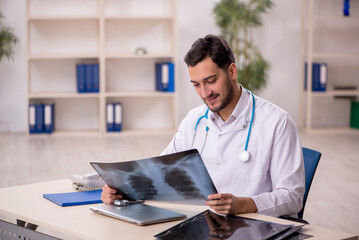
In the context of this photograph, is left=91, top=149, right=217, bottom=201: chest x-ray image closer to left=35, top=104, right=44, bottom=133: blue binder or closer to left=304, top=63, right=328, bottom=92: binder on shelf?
left=35, top=104, right=44, bottom=133: blue binder

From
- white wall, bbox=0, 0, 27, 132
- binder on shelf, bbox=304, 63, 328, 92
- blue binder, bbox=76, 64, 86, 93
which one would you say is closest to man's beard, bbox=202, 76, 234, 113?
blue binder, bbox=76, 64, 86, 93

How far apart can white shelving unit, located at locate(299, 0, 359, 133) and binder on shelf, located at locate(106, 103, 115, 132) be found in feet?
7.99

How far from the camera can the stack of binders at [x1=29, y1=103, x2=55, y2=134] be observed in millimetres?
6816

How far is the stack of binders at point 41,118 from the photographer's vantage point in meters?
6.82

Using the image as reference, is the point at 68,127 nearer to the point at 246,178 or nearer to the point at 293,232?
the point at 246,178

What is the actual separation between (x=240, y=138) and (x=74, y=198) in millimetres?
639

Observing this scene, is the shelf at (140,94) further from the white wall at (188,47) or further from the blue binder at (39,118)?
the blue binder at (39,118)

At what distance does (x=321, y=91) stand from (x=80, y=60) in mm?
3066

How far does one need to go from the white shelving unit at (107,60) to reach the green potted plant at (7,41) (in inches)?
9.0

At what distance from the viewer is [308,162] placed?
230cm

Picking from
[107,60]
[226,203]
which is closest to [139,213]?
[226,203]

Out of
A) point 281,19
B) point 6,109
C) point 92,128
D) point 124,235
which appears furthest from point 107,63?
point 124,235

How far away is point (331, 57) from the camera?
758 centimetres

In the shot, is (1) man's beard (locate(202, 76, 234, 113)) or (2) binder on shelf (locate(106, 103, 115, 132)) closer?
(1) man's beard (locate(202, 76, 234, 113))
